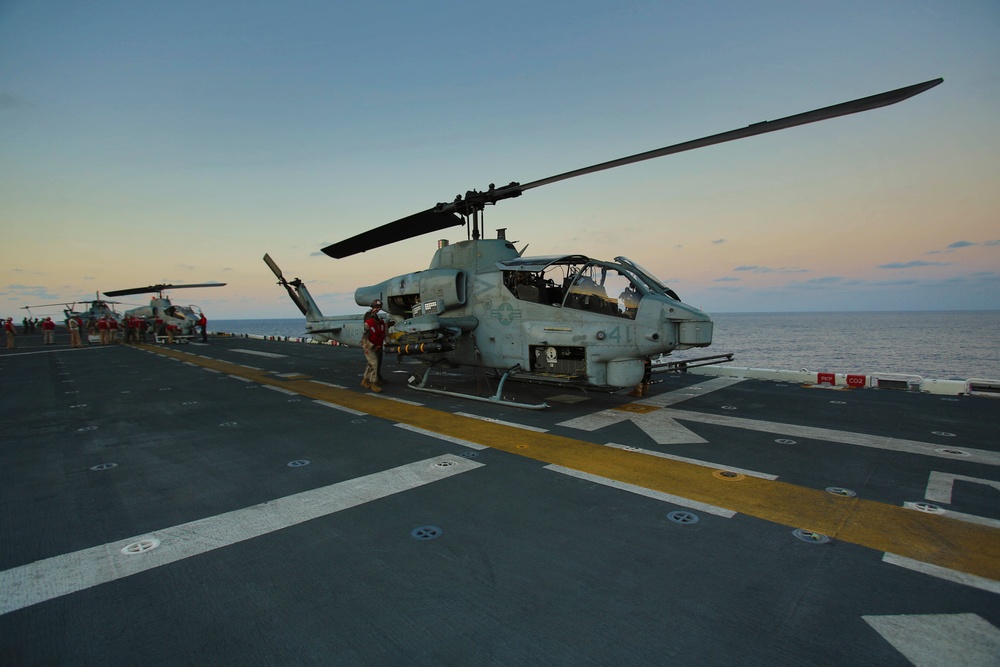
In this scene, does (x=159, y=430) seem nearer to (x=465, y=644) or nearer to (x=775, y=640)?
(x=465, y=644)

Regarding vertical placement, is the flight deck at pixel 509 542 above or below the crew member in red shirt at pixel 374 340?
below

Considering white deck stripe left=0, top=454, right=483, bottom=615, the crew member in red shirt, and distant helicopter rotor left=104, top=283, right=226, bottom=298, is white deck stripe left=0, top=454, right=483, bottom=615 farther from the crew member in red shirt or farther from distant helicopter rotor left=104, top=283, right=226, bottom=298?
distant helicopter rotor left=104, top=283, right=226, bottom=298

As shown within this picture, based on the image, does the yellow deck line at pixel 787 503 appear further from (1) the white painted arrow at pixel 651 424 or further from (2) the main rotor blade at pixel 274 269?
(2) the main rotor blade at pixel 274 269

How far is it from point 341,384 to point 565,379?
21.0 ft

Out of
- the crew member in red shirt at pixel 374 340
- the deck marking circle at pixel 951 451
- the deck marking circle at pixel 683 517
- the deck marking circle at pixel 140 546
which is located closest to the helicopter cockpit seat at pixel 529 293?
the crew member in red shirt at pixel 374 340

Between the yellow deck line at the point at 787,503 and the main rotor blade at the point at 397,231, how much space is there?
514 cm

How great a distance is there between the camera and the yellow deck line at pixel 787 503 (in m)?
3.17

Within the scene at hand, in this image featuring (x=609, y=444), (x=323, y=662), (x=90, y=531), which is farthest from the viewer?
(x=609, y=444)

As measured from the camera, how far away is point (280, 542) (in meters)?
3.44

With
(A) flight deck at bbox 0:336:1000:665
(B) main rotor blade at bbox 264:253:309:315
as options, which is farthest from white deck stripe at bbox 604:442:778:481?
(B) main rotor blade at bbox 264:253:309:315

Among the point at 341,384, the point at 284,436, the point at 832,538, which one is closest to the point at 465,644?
the point at 832,538

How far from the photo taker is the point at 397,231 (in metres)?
10.4

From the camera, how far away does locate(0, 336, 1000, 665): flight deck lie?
238 cm

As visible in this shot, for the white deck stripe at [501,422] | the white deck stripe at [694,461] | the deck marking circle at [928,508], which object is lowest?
the deck marking circle at [928,508]
